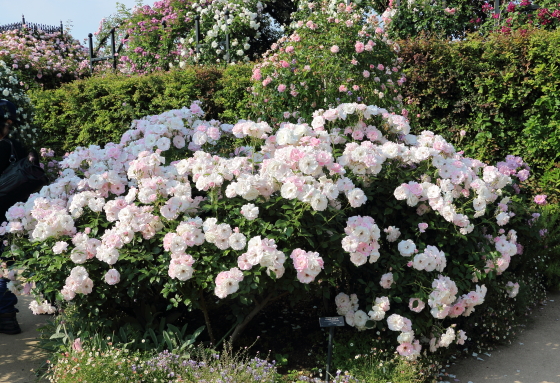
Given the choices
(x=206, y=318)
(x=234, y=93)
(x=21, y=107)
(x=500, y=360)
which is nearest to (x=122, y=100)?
(x=234, y=93)

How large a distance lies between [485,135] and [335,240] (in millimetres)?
3258

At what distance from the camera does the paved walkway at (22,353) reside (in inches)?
136

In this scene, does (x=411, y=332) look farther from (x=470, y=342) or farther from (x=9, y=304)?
(x=9, y=304)

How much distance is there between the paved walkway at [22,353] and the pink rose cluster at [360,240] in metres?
2.06

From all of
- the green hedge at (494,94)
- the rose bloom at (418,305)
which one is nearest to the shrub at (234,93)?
the green hedge at (494,94)

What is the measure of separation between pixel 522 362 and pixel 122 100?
22.1 ft

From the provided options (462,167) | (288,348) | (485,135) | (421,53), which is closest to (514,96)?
(485,135)

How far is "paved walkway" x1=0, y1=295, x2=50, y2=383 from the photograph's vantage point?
11.3 feet

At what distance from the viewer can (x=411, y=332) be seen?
3250 millimetres

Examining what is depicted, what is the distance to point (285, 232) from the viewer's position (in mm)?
3020

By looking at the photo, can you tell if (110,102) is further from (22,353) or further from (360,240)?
(360,240)

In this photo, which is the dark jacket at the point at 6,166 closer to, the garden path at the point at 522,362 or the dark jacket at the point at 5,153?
the dark jacket at the point at 5,153

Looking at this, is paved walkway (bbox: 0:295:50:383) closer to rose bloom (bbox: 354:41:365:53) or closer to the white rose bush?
the white rose bush

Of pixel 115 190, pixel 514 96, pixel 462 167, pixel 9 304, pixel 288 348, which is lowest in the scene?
pixel 288 348
